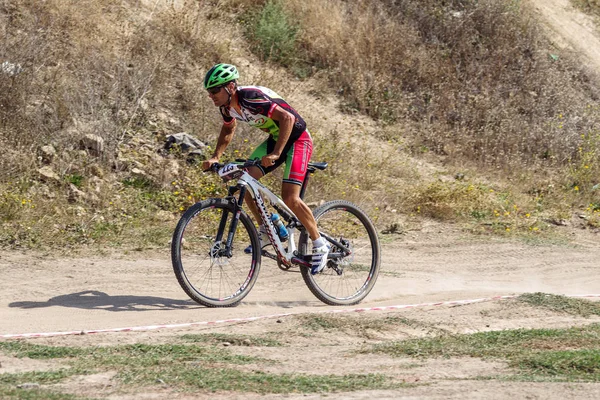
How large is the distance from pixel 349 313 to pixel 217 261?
4.18 ft

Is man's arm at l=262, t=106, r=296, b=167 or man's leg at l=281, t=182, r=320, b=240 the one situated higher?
man's arm at l=262, t=106, r=296, b=167

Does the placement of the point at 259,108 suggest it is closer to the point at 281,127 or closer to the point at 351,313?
the point at 281,127

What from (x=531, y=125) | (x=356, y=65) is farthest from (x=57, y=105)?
(x=531, y=125)

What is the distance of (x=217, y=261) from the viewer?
7695mm

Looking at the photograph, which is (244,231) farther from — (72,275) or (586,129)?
(586,129)

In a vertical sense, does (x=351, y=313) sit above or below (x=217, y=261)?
below

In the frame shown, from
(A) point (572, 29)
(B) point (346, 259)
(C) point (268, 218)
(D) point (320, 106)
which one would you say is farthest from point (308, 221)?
(A) point (572, 29)

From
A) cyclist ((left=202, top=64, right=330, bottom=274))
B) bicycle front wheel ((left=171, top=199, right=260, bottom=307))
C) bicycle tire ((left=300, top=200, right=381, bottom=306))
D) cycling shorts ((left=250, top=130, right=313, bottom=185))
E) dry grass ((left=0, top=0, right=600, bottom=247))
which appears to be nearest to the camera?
cyclist ((left=202, top=64, right=330, bottom=274))

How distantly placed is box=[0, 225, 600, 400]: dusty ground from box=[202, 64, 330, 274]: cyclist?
84 cm

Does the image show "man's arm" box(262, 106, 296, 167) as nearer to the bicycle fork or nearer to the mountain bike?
the mountain bike

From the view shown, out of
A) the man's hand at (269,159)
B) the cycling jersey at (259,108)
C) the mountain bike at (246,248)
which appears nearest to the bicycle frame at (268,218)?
the mountain bike at (246,248)

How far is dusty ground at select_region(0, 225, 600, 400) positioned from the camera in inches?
215

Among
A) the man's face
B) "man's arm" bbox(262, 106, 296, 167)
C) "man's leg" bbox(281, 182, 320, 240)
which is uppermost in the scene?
the man's face

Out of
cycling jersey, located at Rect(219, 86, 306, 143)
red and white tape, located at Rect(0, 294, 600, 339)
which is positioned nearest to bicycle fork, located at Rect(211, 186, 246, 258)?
cycling jersey, located at Rect(219, 86, 306, 143)
